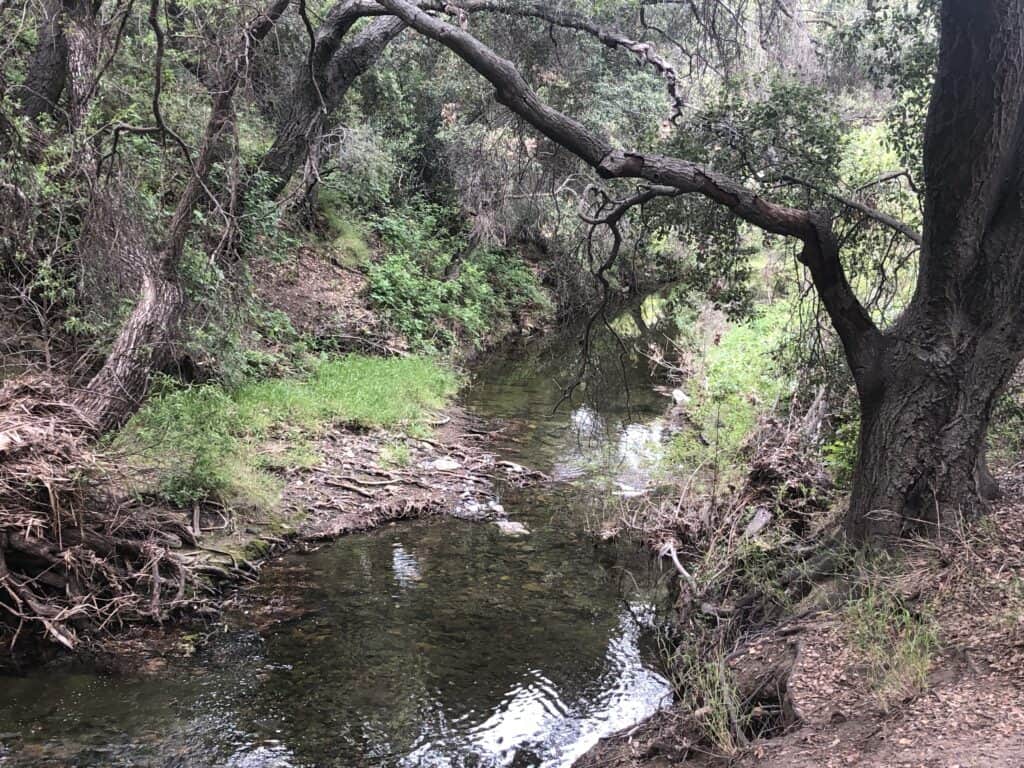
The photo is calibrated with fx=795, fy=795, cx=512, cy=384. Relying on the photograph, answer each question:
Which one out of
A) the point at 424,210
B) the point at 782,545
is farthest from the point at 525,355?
the point at 782,545

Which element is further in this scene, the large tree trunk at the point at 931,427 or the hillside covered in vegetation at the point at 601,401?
the large tree trunk at the point at 931,427

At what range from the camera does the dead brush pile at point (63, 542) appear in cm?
548

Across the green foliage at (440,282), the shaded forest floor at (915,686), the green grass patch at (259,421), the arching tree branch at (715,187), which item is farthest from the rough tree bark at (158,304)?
the green foliage at (440,282)

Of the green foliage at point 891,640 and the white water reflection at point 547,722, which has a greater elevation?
the green foliage at point 891,640

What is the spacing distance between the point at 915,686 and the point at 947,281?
265cm

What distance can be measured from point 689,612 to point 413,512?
3745mm

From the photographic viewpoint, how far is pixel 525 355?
18.9 metres

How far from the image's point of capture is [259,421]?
9.97 metres

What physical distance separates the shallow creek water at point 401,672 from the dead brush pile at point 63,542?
0.49m

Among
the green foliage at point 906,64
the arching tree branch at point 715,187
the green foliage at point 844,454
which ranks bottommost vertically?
the green foliage at point 844,454

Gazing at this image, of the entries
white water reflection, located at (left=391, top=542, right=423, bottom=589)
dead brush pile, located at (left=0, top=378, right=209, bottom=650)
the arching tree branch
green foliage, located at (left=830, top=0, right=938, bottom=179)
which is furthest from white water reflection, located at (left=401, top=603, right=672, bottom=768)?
green foliage, located at (left=830, top=0, right=938, bottom=179)

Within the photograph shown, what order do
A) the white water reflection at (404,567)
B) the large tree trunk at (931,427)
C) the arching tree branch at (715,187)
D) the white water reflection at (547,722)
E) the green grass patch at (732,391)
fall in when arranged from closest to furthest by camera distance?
the white water reflection at (547,722), the large tree trunk at (931,427), the arching tree branch at (715,187), the white water reflection at (404,567), the green grass patch at (732,391)

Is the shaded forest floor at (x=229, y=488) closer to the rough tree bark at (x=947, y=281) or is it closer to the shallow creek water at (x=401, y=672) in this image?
the shallow creek water at (x=401, y=672)

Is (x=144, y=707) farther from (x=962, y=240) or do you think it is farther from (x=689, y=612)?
(x=962, y=240)
